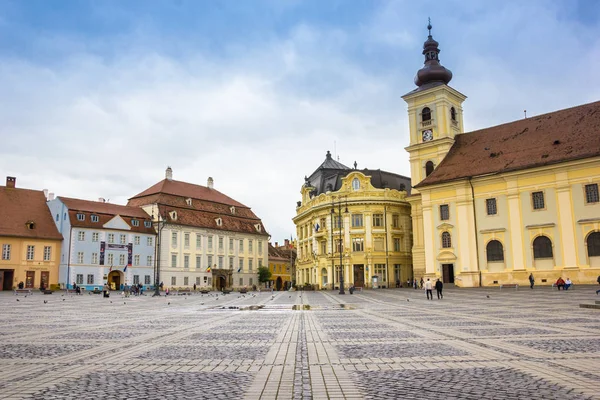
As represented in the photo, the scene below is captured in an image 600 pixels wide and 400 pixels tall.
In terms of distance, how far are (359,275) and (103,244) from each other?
3321 cm

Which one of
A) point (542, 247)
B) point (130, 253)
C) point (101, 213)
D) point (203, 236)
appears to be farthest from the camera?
point (203, 236)

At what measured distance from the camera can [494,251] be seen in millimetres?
49219

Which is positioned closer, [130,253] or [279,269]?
[130,253]

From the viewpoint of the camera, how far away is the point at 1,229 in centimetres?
5975

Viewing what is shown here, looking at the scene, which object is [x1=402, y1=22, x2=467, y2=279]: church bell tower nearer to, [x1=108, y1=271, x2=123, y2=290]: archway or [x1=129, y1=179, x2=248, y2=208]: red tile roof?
[x1=129, y1=179, x2=248, y2=208]: red tile roof

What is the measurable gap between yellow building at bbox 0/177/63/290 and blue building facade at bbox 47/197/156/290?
3.87 feet

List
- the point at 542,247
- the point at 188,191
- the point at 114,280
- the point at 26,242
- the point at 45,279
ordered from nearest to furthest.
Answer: the point at 542,247, the point at 26,242, the point at 45,279, the point at 114,280, the point at 188,191

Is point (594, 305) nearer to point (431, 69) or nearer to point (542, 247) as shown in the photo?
point (542, 247)

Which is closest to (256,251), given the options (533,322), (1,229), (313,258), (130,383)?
(313,258)

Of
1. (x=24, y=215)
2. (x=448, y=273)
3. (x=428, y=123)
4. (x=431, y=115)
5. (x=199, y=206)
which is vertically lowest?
(x=448, y=273)

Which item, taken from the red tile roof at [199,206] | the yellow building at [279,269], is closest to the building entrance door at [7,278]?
the red tile roof at [199,206]

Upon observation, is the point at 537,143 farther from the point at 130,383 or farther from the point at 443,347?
the point at 130,383

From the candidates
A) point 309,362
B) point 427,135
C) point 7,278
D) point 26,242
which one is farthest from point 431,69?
point 309,362

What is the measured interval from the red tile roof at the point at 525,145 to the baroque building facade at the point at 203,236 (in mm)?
36829
